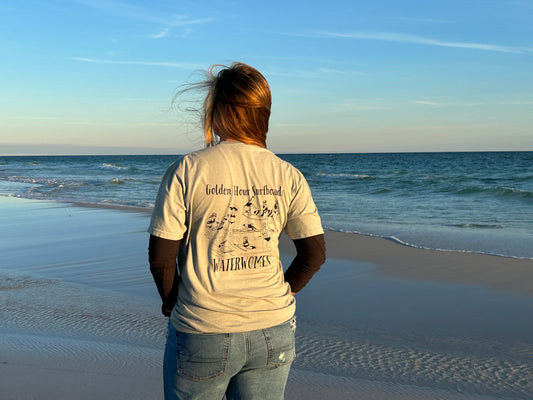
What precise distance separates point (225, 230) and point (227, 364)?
0.41 m

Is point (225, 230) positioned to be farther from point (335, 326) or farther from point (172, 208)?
point (335, 326)

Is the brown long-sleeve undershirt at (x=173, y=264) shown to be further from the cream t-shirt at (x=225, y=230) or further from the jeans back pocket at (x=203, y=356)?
the jeans back pocket at (x=203, y=356)

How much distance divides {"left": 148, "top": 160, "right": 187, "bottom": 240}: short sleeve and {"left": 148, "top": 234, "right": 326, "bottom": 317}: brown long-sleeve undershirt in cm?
3

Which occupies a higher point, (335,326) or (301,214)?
(301,214)

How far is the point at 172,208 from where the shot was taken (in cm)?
150

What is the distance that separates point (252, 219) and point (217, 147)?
25 centimetres

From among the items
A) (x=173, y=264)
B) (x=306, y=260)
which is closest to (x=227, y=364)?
(x=173, y=264)

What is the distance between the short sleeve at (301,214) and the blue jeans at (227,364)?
313 millimetres

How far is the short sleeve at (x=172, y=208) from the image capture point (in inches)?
59.0

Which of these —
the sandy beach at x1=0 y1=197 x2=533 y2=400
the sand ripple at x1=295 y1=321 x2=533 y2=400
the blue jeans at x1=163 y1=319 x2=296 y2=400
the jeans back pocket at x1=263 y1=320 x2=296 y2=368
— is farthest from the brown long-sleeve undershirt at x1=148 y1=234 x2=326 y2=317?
the sand ripple at x1=295 y1=321 x2=533 y2=400

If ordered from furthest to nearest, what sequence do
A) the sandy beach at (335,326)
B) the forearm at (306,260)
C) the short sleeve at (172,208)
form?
1. the sandy beach at (335,326)
2. the forearm at (306,260)
3. the short sleeve at (172,208)

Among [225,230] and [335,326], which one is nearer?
[225,230]

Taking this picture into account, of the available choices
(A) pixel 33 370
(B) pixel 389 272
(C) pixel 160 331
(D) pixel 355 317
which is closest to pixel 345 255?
(B) pixel 389 272

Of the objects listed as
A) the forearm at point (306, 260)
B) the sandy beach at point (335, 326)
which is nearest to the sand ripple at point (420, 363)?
the sandy beach at point (335, 326)
